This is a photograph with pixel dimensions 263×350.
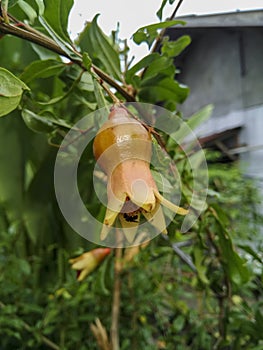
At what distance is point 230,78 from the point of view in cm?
288

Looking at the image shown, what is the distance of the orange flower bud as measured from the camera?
0.57m

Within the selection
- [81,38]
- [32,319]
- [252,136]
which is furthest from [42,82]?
[252,136]

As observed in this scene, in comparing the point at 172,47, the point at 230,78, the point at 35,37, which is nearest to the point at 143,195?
the point at 35,37

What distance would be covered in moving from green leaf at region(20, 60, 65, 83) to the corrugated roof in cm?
194

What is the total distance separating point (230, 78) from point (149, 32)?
2.59 meters

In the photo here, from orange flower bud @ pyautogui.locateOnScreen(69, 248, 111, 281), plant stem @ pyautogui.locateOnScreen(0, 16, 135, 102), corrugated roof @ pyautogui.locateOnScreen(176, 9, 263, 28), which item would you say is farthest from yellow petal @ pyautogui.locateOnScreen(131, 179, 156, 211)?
corrugated roof @ pyautogui.locateOnScreen(176, 9, 263, 28)

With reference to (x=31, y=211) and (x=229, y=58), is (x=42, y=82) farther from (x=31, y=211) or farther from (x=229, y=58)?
(x=229, y=58)

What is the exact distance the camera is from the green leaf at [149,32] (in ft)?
1.31

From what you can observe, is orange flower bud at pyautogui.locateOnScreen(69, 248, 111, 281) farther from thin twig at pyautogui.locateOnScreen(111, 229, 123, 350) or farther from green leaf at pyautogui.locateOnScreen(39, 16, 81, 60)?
green leaf at pyautogui.locateOnScreen(39, 16, 81, 60)

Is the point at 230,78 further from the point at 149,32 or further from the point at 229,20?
the point at 149,32

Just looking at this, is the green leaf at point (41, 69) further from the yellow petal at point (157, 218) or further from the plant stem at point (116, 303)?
the plant stem at point (116, 303)

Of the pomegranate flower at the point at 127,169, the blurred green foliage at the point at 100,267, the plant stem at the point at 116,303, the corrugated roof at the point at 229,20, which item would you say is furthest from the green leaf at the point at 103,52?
the corrugated roof at the point at 229,20

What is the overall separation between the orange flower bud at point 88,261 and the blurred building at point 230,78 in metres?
1.82

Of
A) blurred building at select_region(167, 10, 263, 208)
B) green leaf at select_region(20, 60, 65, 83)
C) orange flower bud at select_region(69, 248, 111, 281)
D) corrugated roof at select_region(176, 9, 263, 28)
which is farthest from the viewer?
blurred building at select_region(167, 10, 263, 208)
